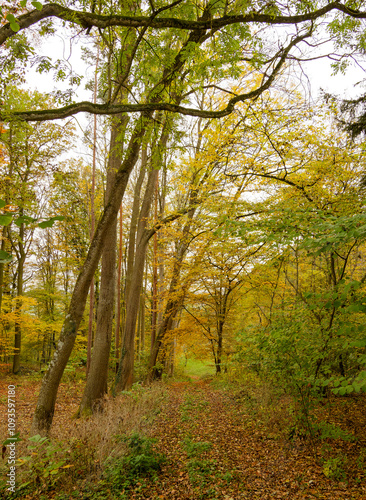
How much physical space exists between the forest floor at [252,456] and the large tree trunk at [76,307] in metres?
0.38

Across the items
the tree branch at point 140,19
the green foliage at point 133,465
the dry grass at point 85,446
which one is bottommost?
the green foliage at point 133,465

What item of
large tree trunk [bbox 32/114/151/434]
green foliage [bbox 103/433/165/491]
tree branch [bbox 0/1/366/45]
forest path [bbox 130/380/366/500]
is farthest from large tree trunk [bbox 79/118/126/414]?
green foliage [bbox 103/433/165/491]

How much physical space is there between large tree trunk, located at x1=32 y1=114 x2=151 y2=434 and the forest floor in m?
0.38

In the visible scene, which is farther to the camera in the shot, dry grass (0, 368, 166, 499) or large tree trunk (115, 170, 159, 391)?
large tree trunk (115, 170, 159, 391)

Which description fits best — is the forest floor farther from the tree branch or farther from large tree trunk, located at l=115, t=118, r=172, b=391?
the tree branch

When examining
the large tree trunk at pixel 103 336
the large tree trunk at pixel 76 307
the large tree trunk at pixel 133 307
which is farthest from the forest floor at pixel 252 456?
the large tree trunk at pixel 133 307

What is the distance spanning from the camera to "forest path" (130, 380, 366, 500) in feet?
10.6

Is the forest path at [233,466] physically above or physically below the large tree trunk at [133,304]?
below

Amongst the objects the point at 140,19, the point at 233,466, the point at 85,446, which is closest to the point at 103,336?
the point at 85,446

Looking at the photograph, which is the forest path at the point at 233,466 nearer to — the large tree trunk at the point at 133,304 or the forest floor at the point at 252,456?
the forest floor at the point at 252,456

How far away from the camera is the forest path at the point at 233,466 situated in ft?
10.6

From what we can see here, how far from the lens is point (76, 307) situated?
475cm

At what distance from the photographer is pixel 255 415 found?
Answer: 18.6 ft

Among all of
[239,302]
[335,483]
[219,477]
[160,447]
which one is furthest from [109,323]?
[239,302]
